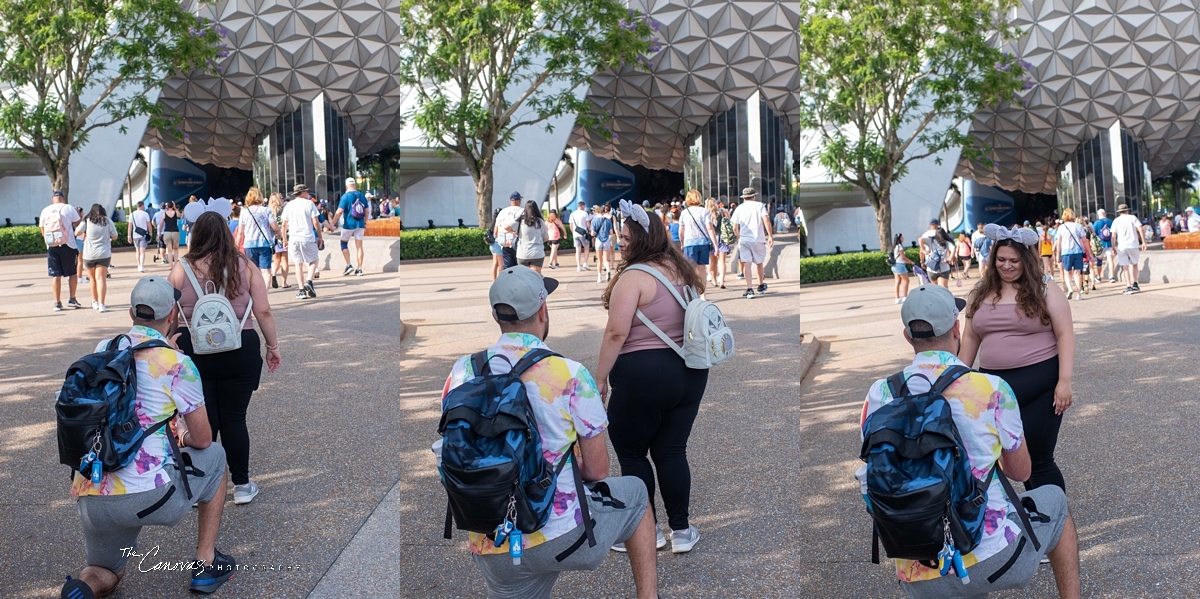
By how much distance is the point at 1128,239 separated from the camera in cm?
675

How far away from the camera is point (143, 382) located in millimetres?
3479

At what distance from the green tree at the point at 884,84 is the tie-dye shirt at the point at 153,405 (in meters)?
2.81

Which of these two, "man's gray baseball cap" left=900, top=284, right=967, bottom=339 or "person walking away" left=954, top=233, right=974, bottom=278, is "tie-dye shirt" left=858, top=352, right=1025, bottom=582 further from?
"person walking away" left=954, top=233, right=974, bottom=278

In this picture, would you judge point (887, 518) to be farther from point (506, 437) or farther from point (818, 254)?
point (818, 254)

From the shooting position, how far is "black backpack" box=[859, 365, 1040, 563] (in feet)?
8.54

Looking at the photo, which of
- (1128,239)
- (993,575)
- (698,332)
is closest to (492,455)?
(698,332)

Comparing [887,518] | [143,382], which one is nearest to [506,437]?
[887,518]

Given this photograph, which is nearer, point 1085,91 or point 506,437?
point 506,437

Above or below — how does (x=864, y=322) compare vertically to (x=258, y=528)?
above

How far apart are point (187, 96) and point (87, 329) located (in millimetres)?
2029

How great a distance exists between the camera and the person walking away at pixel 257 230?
4742 millimetres

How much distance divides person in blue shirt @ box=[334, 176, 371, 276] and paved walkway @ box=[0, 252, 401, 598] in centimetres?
20

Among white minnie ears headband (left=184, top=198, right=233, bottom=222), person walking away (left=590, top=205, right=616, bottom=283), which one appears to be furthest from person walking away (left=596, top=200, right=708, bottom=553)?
white minnie ears headband (left=184, top=198, right=233, bottom=222)

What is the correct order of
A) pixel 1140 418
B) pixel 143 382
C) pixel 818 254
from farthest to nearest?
pixel 1140 418
pixel 818 254
pixel 143 382
